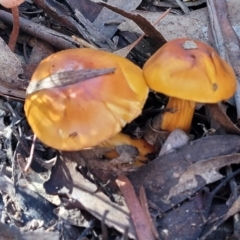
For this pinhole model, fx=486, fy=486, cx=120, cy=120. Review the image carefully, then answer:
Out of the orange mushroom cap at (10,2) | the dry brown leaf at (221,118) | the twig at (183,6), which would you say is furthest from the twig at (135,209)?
the twig at (183,6)

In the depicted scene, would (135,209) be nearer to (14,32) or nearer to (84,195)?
(84,195)

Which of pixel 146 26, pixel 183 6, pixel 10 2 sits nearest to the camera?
pixel 10 2

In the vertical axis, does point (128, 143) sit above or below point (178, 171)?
below

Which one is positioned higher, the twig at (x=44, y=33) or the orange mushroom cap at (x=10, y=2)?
the orange mushroom cap at (x=10, y=2)

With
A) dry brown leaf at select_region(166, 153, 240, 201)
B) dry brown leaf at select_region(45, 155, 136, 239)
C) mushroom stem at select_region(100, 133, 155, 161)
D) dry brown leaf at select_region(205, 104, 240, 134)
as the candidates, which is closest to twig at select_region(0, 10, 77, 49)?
mushroom stem at select_region(100, 133, 155, 161)

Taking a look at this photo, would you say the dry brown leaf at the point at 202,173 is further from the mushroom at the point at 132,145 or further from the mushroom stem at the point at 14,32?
the mushroom stem at the point at 14,32

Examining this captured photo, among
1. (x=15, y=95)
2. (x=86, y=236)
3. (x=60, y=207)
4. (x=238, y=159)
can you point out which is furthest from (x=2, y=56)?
(x=238, y=159)

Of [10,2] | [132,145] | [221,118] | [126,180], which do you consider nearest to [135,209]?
[126,180]

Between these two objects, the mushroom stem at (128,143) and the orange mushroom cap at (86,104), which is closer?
the orange mushroom cap at (86,104)
